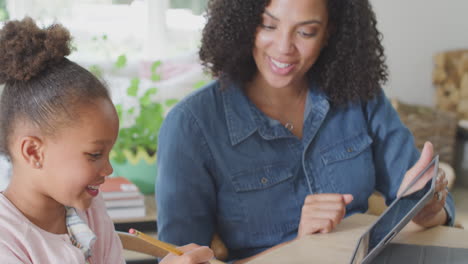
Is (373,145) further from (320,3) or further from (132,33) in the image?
(132,33)

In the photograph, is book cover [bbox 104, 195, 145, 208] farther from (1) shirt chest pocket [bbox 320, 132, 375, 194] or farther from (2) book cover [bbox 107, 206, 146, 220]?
(1) shirt chest pocket [bbox 320, 132, 375, 194]

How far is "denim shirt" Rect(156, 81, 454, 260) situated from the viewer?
4.85 ft

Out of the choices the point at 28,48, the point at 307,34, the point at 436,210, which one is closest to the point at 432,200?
the point at 436,210

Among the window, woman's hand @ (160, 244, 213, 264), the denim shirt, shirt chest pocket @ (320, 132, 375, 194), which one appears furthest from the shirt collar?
the window

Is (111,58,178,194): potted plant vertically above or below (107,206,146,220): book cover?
above

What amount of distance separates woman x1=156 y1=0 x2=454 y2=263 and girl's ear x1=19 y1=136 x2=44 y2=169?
0.50 meters

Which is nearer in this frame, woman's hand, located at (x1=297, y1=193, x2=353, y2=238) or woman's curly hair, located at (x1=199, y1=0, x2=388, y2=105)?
Answer: woman's hand, located at (x1=297, y1=193, x2=353, y2=238)

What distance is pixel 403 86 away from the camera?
12.3 feet

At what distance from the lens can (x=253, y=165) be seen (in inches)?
60.5

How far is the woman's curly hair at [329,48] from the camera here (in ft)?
5.31

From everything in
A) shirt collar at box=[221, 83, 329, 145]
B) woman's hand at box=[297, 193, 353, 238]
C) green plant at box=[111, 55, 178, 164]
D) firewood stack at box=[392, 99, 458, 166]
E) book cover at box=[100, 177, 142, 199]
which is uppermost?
shirt collar at box=[221, 83, 329, 145]

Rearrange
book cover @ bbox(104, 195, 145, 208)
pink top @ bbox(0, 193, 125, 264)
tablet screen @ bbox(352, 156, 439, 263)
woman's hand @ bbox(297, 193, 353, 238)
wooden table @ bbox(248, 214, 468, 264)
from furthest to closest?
book cover @ bbox(104, 195, 145, 208), woman's hand @ bbox(297, 193, 353, 238), wooden table @ bbox(248, 214, 468, 264), tablet screen @ bbox(352, 156, 439, 263), pink top @ bbox(0, 193, 125, 264)

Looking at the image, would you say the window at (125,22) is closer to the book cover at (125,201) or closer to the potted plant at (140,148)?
the potted plant at (140,148)

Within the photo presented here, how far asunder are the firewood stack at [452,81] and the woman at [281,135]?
2.06m
